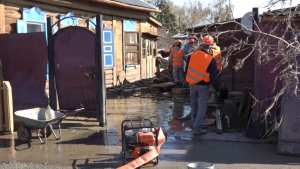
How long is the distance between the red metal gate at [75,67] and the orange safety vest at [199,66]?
2168 millimetres

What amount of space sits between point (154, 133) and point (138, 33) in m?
11.7

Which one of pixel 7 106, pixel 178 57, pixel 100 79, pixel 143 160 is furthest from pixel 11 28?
pixel 143 160

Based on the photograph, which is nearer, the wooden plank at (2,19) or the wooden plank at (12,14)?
the wooden plank at (2,19)

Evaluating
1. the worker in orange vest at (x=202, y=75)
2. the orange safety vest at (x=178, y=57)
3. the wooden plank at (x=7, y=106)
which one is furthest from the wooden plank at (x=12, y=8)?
the orange safety vest at (x=178, y=57)

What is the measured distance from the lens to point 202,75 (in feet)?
25.0

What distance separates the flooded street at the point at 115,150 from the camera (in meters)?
6.12

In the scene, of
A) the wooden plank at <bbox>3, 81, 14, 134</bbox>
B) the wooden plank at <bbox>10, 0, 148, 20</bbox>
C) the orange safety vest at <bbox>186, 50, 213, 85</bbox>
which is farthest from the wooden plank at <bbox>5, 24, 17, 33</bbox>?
the orange safety vest at <bbox>186, 50, 213, 85</bbox>

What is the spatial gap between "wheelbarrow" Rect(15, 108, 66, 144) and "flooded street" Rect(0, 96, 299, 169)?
0.14 m

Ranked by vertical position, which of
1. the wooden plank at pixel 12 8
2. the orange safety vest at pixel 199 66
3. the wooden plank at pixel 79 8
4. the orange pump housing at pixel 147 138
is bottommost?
the orange pump housing at pixel 147 138

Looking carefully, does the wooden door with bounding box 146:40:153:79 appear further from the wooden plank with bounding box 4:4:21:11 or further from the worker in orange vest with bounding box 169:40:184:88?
the wooden plank with bounding box 4:4:21:11

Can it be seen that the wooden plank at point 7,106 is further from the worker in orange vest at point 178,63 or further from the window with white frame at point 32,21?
the worker in orange vest at point 178,63

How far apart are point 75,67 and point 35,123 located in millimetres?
2020

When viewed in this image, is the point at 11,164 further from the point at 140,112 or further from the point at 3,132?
the point at 140,112

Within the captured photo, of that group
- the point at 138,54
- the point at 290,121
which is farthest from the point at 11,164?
the point at 138,54
